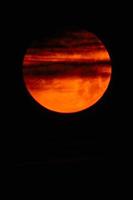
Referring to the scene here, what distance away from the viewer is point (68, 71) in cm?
221

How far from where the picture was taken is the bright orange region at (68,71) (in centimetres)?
216

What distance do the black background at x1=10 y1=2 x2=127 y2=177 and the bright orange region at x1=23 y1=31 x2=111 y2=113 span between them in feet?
0.30

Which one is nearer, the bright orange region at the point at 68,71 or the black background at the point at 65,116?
the bright orange region at the point at 68,71

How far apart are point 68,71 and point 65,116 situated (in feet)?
1.28

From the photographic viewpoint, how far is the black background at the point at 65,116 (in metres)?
2.27

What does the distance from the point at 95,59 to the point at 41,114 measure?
2.16 ft

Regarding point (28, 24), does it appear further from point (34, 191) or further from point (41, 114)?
point (34, 191)

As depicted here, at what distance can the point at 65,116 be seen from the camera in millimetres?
2289

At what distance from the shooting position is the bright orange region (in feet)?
7.10

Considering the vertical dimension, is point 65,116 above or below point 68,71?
below

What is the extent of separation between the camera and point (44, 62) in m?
2.17

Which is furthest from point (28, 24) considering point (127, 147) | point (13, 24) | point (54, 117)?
point (127, 147)

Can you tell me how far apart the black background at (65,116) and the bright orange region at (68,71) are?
91mm

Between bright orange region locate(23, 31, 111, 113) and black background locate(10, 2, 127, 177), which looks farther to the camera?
black background locate(10, 2, 127, 177)
